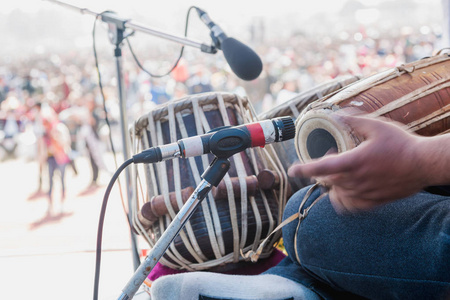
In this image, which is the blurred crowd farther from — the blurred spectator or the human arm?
the human arm

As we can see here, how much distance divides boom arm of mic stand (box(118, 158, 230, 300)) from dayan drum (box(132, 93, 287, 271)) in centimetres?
49

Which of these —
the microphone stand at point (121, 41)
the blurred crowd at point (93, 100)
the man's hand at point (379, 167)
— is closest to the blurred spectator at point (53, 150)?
the blurred crowd at point (93, 100)

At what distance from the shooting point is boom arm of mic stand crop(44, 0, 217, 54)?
1785mm

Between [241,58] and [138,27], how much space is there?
0.51 metres

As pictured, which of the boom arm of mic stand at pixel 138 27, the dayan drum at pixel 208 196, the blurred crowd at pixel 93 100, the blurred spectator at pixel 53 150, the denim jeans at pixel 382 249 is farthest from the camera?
the blurred crowd at pixel 93 100

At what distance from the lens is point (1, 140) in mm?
10359

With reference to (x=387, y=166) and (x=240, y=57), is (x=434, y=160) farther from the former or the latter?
(x=240, y=57)

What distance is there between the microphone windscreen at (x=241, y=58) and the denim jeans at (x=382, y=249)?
0.59 m

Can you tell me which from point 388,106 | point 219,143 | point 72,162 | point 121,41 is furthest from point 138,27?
point 72,162

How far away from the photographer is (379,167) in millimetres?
815

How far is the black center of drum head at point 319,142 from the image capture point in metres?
1.14

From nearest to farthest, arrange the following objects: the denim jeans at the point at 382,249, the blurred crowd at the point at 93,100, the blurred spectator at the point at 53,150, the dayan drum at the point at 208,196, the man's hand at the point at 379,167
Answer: the man's hand at the point at 379,167 → the denim jeans at the point at 382,249 → the dayan drum at the point at 208,196 → the blurred spectator at the point at 53,150 → the blurred crowd at the point at 93,100

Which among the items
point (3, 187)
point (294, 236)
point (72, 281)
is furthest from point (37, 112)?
point (294, 236)

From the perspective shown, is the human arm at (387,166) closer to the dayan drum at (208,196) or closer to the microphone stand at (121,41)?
the dayan drum at (208,196)
